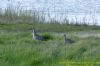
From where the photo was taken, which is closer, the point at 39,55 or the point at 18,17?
the point at 39,55

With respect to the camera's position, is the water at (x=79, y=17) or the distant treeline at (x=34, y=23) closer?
the distant treeline at (x=34, y=23)

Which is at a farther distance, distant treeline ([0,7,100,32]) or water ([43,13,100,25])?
water ([43,13,100,25])

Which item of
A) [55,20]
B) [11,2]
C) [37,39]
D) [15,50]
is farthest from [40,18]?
[15,50]

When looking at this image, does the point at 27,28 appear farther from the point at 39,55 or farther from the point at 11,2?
the point at 39,55

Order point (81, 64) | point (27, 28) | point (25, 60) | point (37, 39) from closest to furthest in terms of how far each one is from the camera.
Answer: point (81, 64) → point (25, 60) → point (37, 39) → point (27, 28)

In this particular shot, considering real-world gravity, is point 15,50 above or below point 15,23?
above

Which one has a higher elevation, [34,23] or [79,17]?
[79,17]

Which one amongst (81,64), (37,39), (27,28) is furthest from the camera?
(27,28)

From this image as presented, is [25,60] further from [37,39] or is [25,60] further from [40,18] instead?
[40,18]

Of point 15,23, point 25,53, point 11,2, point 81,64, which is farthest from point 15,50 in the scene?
point 11,2

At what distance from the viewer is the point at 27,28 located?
25.5 metres

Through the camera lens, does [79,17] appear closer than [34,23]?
No

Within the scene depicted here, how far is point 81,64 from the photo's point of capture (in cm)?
816

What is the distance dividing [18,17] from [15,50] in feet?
57.6
